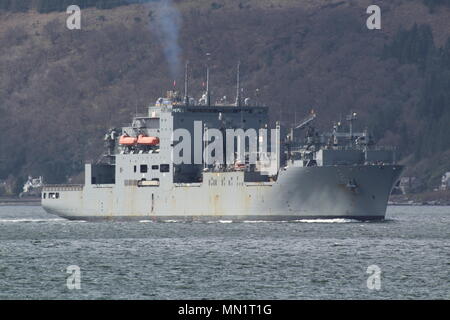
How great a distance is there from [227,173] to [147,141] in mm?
10508

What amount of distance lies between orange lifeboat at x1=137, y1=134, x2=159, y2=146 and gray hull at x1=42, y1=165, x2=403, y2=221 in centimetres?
330

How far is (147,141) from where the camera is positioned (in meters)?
111

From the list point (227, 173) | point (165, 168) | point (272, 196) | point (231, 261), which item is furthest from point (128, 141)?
point (231, 261)

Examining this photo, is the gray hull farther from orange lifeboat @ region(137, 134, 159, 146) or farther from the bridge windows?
orange lifeboat @ region(137, 134, 159, 146)

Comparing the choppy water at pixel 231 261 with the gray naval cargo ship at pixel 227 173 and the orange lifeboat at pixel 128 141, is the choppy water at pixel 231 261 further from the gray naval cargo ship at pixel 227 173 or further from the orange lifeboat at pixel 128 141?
the orange lifeboat at pixel 128 141

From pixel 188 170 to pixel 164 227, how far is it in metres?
10.2

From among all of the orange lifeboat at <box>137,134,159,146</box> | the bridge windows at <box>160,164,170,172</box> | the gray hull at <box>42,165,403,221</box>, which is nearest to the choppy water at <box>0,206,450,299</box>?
the gray hull at <box>42,165,403,221</box>

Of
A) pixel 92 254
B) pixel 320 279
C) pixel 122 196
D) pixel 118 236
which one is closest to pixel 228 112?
pixel 122 196

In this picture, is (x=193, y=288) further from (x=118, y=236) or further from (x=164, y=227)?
(x=164, y=227)

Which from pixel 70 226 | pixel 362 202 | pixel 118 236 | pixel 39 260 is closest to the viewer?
pixel 39 260

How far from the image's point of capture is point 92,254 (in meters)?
74.9

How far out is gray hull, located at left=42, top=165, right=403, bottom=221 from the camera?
321 ft

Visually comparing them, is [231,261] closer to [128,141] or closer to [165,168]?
[165,168]

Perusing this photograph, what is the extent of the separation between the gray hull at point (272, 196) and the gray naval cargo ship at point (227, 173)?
0.22 feet
